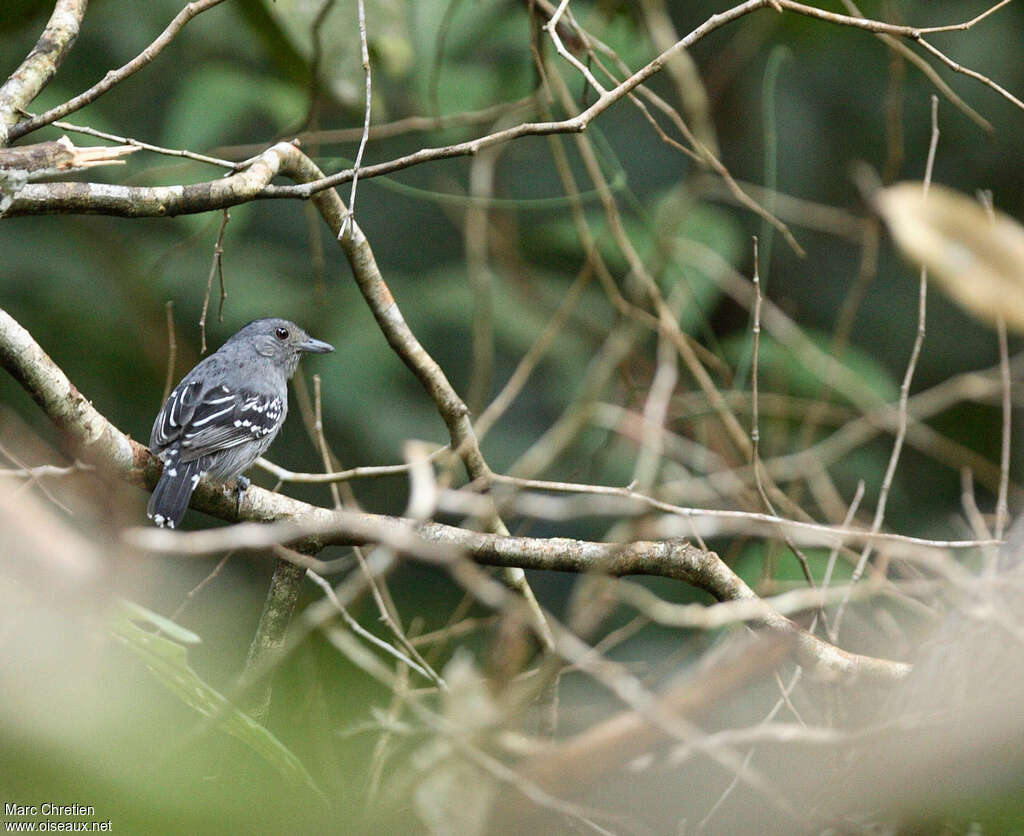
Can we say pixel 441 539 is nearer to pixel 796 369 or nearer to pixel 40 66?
pixel 40 66

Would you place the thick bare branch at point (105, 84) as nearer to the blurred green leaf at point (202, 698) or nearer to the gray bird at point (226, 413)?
the gray bird at point (226, 413)

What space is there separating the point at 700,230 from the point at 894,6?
49.8 inches

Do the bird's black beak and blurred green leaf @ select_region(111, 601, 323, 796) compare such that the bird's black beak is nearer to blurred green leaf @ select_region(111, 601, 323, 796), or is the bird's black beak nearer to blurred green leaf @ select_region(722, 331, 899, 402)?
blurred green leaf @ select_region(722, 331, 899, 402)

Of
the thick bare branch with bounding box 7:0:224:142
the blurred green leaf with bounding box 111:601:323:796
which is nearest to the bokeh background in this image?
the thick bare branch with bounding box 7:0:224:142

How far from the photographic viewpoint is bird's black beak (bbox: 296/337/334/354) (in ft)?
14.7

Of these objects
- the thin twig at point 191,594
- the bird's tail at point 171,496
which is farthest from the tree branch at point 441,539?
the bird's tail at point 171,496

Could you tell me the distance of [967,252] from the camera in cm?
169

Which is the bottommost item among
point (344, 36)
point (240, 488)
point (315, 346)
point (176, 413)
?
point (240, 488)

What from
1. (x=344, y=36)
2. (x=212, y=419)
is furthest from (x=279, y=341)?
(x=344, y=36)

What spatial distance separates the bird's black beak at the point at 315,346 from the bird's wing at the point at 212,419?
0.31 meters

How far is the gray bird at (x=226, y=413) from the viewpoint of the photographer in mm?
3076

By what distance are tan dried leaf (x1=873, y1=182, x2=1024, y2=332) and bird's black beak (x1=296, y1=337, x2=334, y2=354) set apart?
9.68 ft

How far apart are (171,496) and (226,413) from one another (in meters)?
0.93

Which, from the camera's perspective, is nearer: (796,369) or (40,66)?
(40,66)
